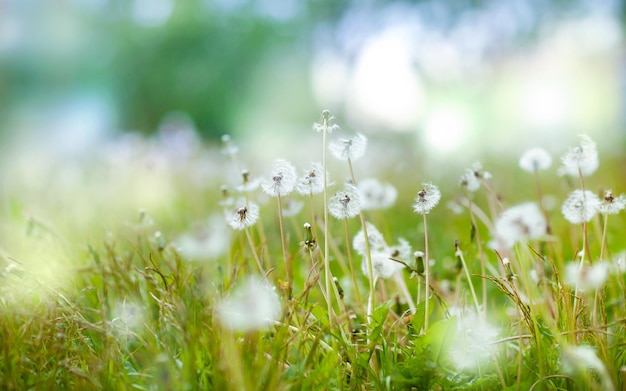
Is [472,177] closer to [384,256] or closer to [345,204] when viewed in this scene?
[384,256]

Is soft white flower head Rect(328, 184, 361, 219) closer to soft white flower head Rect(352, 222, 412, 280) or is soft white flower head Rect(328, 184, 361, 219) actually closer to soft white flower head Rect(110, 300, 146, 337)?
soft white flower head Rect(352, 222, 412, 280)

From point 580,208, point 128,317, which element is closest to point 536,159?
point 580,208

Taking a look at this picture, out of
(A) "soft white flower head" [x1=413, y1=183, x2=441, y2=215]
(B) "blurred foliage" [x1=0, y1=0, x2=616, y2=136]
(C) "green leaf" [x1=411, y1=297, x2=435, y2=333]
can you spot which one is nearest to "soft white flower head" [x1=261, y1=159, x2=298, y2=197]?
(A) "soft white flower head" [x1=413, y1=183, x2=441, y2=215]

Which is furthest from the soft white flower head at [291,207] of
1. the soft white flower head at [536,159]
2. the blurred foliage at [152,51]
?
the blurred foliage at [152,51]

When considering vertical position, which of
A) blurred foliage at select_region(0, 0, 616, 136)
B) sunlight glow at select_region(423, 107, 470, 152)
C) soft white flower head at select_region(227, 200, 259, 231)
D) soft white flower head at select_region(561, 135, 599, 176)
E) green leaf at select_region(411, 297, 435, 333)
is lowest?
sunlight glow at select_region(423, 107, 470, 152)

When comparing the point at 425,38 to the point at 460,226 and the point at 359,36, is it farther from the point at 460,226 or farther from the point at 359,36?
the point at 460,226

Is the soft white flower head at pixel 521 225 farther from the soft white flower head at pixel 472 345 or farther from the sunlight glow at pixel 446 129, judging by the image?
the sunlight glow at pixel 446 129
